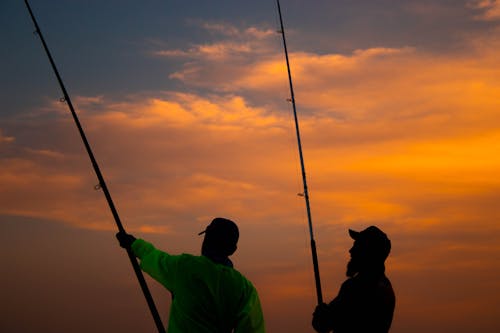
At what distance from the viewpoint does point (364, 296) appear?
5398mm

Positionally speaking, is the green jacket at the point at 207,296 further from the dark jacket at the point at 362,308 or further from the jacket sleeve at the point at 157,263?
the dark jacket at the point at 362,308

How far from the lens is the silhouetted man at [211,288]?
5047 mm

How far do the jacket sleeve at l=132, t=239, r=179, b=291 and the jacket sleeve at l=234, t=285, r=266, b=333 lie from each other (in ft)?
2.17

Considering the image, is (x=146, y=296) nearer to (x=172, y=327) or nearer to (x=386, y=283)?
(x=172, y=327)

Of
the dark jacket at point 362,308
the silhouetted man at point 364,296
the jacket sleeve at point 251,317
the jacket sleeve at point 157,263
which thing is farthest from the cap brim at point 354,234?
the jacket sleeve at point 157,263

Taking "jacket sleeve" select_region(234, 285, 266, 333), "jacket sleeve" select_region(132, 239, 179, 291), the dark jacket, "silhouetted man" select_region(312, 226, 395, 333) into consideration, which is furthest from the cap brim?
"jacket sleeve" select_region(132, 239, 179, 291)

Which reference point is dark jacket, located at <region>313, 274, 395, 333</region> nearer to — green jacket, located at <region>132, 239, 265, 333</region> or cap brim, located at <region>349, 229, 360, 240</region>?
cap brim, located at <region>349, 229, 360, 240</region>

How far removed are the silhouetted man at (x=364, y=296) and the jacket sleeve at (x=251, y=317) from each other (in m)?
0.63

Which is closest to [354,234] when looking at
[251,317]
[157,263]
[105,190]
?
[251,317]

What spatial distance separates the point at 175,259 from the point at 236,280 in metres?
0.57

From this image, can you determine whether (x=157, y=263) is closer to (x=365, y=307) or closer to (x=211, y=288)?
(x=211, y=288)

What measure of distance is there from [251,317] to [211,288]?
1.49ft

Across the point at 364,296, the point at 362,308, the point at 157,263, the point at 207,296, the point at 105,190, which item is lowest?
the point at 362,308

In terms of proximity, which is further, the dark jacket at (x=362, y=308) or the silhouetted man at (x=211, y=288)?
the dark jacket at (x=362, y=308)
